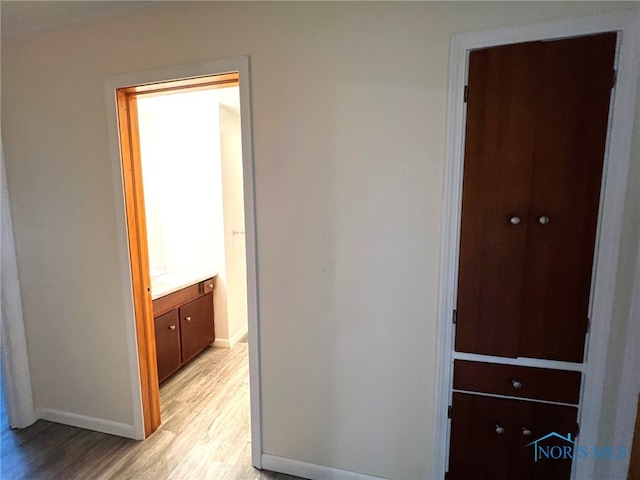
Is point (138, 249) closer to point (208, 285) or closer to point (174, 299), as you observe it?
point (174, 299)

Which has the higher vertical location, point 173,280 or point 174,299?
point 173,280

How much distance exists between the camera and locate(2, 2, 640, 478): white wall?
1.30 meters

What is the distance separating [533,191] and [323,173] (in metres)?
0.88

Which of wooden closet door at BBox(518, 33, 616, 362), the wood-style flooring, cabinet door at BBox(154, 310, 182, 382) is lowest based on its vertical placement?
the wood-style flooring

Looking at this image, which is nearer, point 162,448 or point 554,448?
point 554,448

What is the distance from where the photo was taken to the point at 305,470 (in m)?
1.62

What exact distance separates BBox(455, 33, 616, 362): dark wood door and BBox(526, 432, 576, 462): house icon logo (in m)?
0.36

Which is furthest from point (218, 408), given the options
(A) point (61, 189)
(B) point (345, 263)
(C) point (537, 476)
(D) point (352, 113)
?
(D) point (352, 113)

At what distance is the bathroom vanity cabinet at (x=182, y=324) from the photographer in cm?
Result: 234

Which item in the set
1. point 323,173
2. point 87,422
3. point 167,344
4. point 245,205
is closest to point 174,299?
point 167,344

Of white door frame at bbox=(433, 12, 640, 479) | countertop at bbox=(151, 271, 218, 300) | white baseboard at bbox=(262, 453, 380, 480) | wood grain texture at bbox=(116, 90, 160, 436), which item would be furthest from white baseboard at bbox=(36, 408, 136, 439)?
white door frame at bbox=(433, 12, 640, 479)

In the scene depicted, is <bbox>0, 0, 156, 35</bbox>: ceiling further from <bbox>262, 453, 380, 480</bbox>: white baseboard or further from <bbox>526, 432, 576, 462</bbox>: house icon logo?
<bbox>526, 432, 576, 462</bbox>: house icon logo

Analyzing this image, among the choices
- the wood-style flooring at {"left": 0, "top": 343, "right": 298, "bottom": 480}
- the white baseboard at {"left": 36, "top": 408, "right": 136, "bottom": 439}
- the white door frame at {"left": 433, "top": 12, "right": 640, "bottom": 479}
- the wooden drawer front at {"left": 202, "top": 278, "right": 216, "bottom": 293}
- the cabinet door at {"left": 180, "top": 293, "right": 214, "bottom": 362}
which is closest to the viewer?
the white door frame at {"left": 433, "top": 12, "right": 640, "bottom": 479}

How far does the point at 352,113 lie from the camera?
1358 millimetres
